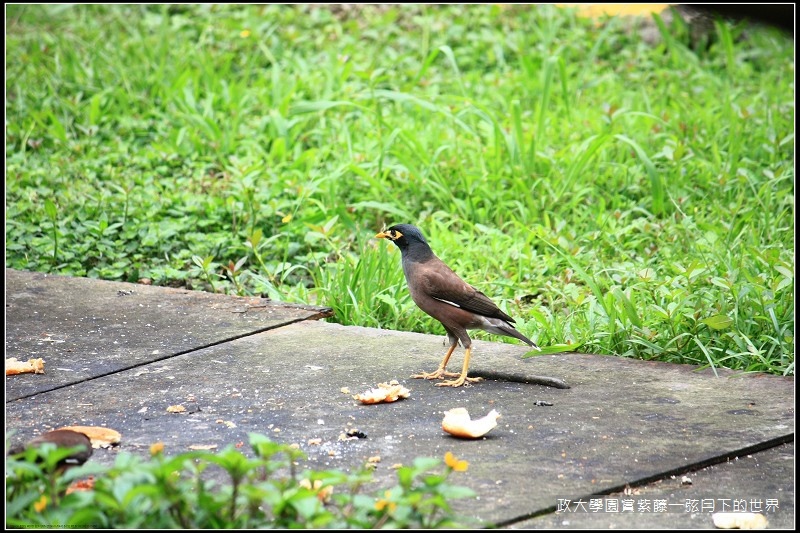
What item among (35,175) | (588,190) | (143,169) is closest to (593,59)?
(588,190)

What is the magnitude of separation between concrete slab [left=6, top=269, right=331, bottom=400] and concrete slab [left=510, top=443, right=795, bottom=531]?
2142mm

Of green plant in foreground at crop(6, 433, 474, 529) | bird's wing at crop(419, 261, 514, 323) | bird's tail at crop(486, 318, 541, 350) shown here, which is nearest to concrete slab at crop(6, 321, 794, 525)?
bird's tail at crop(486, 318, 541, 350)

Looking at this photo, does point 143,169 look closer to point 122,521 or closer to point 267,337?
point 267,337

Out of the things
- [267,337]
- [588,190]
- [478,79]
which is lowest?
[267,337]

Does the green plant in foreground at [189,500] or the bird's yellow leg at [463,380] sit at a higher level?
the green plant in foreground at [189,500]

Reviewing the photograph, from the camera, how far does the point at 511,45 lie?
9.24 meters

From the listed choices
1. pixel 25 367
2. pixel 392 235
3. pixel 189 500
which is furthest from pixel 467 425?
pixel 25 367

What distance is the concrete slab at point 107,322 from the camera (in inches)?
164

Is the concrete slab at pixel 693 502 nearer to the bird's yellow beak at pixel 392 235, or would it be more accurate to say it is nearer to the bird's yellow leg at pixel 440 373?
the bird's yellow leg at pixel 440 373

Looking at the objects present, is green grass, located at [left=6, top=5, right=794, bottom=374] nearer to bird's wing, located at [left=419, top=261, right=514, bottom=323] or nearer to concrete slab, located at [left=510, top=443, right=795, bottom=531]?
bird's wing, located at [left=419, top=261, right=514, bottom=323]

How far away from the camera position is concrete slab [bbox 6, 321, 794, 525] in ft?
10.2

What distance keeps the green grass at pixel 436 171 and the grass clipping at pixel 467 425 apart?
1.24 m

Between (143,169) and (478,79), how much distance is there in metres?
3.01

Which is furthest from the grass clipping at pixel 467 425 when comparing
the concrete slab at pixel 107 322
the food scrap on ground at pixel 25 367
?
the food scrap on ground at pixel 25 367
